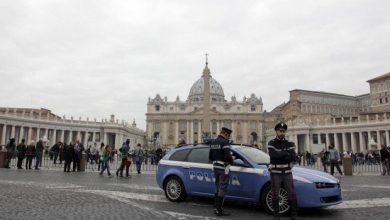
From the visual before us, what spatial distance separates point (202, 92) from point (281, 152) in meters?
117

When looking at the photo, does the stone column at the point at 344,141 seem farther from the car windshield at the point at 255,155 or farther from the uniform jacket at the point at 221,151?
the uniform jacket at the point at 221,151

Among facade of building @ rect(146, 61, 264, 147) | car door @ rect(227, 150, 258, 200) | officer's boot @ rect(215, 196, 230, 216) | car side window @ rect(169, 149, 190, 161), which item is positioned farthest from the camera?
facade of building @ rect(146, 61, 264, 147)

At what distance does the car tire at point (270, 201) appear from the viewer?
6.98 meters

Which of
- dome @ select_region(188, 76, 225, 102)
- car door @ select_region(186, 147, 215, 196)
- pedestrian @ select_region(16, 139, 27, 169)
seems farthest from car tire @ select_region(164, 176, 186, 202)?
dome @ select_region(188, 76, 225, 102)

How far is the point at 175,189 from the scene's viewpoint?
883 cm

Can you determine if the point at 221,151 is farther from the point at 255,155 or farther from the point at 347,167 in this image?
the point at 347,167

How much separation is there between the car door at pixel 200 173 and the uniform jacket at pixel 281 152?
2204mm

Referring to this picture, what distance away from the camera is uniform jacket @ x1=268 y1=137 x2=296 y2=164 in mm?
6344

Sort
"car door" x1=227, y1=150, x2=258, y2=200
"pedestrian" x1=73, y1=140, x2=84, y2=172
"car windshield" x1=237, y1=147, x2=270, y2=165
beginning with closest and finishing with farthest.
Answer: "car door" x1=227, y1=150, x2=258, y2=200 → "car windshield" x1=237, y1=147, x2=270, y2=165 → "pedestrian" x1=73, y1=140, x2=84, y2=172

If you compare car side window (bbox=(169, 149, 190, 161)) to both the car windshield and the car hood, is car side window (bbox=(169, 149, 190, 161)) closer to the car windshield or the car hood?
the car windshield

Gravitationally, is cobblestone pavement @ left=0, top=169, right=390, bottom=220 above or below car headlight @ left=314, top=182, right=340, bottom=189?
Result: below

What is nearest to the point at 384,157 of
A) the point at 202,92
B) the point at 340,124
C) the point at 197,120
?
the point at 340,124

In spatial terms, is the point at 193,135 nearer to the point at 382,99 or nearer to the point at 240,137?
the point at 240,137

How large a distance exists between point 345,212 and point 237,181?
2.43m
